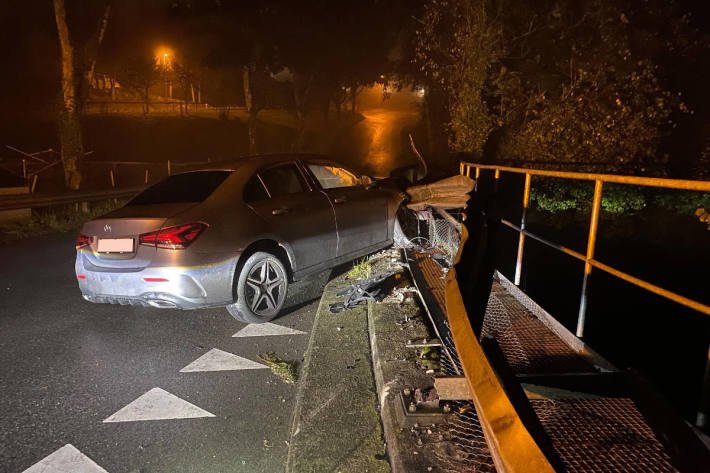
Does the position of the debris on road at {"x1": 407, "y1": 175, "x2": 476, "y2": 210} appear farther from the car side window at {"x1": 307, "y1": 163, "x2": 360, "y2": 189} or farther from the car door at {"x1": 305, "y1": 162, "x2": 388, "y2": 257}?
the car side window at {"x1": 307, "y1": 163, "x2": 360, "y2": 189}

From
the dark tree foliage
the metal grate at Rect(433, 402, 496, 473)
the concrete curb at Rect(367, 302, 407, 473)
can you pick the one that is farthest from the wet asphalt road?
the dark tree foliage

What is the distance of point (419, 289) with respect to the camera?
170 inches

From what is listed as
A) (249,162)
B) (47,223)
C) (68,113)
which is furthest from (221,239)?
(68,113)

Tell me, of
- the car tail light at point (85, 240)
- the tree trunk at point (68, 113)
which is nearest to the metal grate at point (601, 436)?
the car tail light at point (85, 240)

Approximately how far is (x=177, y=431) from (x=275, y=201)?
2444 mm

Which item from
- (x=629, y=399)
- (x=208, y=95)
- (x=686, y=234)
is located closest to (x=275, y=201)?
(x=629, y=399)

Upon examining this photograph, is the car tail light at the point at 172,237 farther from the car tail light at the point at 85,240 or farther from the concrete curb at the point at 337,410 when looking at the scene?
Result: the concrete curb at the point at 337,410

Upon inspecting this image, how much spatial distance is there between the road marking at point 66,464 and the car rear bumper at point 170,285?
145 centimetres

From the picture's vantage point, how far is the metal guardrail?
8.66 m

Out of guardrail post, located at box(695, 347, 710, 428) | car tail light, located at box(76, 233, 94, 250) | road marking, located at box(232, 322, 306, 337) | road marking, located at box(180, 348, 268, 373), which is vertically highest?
car tail light, located at box(76, 233, 94, 250)

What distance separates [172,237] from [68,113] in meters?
11.3

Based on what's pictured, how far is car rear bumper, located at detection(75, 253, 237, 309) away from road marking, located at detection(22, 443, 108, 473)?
1.45m

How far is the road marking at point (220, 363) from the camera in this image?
Result: 3.61m

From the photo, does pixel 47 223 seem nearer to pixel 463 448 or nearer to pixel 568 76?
pixel 463 448
